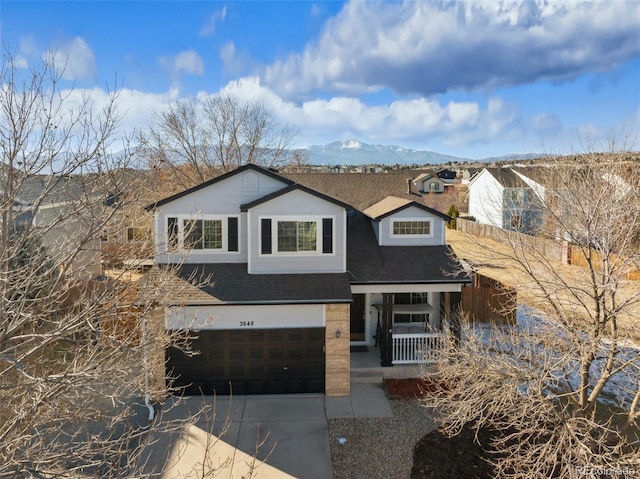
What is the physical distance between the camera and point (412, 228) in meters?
16.1

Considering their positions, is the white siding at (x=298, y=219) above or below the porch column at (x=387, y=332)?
above

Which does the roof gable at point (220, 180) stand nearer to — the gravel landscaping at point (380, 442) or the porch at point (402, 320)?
the porch at point (402, 320)

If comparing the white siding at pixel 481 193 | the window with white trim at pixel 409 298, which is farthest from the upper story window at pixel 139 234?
the white siding at pixel 481 193

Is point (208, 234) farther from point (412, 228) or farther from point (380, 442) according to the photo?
point (380, 442)

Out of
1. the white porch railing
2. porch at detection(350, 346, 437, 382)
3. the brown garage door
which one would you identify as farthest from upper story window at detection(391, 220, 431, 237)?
the brown garage door

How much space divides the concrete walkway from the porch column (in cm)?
87

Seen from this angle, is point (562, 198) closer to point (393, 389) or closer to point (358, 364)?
point (393, 389)

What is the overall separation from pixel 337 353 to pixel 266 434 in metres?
3.06

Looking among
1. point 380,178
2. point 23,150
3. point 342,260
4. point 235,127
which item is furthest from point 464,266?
point 235,127

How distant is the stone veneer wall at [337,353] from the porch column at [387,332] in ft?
5.56

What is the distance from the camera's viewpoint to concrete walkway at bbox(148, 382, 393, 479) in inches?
382

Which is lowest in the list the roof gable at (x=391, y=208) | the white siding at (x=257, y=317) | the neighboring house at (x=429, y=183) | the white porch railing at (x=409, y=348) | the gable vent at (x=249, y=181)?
the white porch railing at (x=409, y=348)

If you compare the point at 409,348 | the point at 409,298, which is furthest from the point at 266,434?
the point at 409,298

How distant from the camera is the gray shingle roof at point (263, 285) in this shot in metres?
12.7
